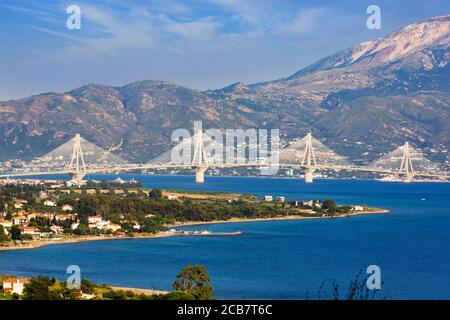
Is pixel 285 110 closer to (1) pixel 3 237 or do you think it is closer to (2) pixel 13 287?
(1) pixel 3 237

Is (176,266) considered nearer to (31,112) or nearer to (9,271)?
(9,271)
